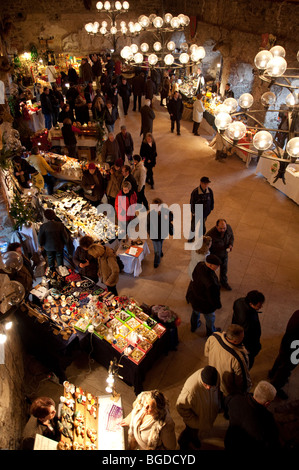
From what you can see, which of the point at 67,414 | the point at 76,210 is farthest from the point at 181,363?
the point at 76,210

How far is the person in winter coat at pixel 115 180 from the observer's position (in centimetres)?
629

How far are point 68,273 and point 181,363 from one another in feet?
6.84

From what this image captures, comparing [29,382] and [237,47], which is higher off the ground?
[237,47]

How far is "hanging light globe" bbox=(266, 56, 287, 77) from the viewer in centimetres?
315

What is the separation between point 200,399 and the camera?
302 cm

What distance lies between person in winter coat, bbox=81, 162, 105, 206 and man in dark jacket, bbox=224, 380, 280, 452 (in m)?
4.69

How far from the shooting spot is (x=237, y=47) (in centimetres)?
1027

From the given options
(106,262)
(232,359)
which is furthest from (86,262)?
(232,359)

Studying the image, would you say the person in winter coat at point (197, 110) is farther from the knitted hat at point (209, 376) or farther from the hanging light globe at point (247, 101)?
the knitted hat at point (209, 376)

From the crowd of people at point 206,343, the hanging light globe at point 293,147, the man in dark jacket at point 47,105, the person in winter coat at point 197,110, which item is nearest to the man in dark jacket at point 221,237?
the crowd of people at point 206,343

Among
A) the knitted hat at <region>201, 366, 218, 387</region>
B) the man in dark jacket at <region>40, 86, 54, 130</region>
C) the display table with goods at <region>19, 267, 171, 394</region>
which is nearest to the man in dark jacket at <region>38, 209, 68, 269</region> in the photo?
the display table with goods at <region>19, 267, 171, 394</region>
